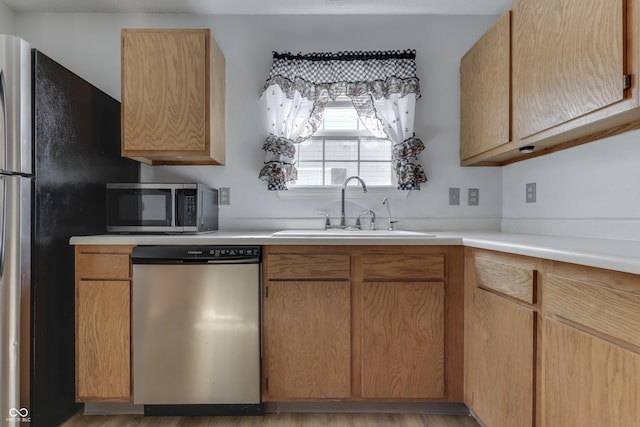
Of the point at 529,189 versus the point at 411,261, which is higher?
the point at 529,189

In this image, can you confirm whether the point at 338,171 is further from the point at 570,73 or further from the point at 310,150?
the point at 570,73

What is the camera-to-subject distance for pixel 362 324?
192 cm

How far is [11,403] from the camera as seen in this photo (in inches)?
66.1

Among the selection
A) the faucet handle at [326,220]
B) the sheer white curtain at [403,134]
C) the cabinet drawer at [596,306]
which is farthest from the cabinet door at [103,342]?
the cabinet drawer at [596,306]

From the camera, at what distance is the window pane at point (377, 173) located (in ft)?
8.77

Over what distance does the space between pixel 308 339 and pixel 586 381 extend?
119 cm

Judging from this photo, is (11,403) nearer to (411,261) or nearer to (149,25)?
(411,261)

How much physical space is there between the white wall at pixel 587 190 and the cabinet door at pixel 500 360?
61 cm

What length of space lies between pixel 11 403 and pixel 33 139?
46.0 inches

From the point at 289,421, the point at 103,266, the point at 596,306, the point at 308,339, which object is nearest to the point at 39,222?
the point at 103,266

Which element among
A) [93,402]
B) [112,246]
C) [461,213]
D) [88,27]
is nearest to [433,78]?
[461,213]

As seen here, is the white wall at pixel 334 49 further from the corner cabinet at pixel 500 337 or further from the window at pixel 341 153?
the corner cabinet at pixel 500 337

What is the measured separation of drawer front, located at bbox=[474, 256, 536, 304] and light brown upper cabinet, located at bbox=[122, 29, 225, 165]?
1597 millimetres

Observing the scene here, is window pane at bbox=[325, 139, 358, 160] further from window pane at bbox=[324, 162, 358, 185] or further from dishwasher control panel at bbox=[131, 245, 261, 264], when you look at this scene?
dishwasher control panel at bbox=[131, 245, 261, 264]
